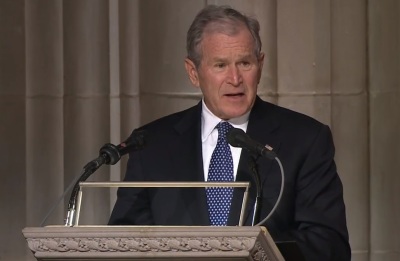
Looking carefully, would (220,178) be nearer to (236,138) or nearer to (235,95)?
(235,95)

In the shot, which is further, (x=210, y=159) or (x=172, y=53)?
(x=172, y=53)

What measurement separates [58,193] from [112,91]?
22.4 inches

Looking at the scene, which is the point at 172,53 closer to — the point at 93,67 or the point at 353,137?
the point at 93,67

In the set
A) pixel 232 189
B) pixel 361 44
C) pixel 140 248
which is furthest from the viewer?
pixel 361 44

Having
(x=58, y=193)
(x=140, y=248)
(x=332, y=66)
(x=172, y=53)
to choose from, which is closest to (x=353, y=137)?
(x=332, y=66)

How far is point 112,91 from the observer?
652 cm

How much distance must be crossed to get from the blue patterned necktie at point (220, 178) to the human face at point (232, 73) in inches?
4.6

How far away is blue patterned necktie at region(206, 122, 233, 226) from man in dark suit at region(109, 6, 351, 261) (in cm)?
3

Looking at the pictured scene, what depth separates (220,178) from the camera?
16.2 feet

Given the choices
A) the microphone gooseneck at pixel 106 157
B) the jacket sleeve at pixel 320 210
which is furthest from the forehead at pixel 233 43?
the microphone gooseneck at pixel 106 157

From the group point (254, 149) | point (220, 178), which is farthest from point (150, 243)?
point (220, 178)

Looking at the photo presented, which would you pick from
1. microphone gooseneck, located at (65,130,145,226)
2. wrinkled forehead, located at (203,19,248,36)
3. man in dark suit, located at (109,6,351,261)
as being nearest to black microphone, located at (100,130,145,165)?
microphone gooseneck, located at (65,130,145,226)

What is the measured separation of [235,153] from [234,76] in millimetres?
304

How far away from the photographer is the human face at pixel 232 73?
4930 millimetres
